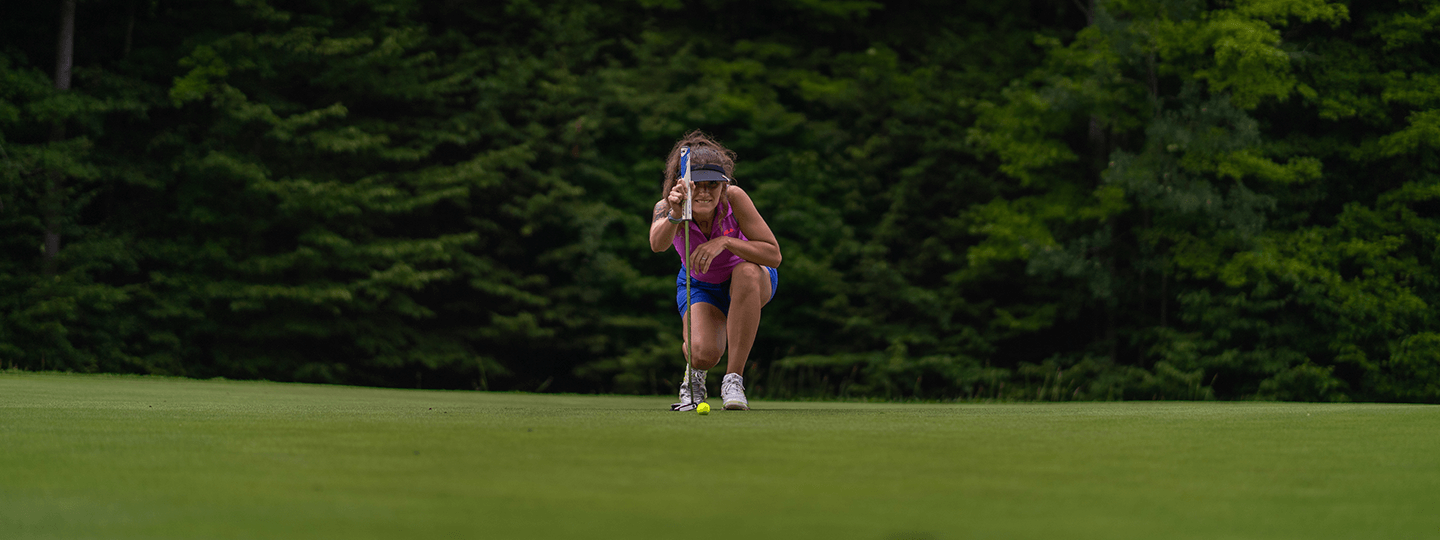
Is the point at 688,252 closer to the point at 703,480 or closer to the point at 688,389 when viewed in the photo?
the point at 688,389

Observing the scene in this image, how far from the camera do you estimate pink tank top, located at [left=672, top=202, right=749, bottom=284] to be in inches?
256

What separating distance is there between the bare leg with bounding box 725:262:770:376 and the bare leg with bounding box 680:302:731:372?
14 cm

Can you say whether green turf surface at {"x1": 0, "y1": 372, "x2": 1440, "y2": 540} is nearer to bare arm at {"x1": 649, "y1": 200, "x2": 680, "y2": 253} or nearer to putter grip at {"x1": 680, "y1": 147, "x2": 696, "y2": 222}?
putter grip at {"x1": 680, "y1": 147, "x2": 696, "y2": 222}

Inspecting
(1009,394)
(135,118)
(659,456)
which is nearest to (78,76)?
(135,118)

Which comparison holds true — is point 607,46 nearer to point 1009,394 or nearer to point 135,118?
point 135,118

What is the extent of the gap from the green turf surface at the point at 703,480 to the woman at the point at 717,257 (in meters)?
1.37

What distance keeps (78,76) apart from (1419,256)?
20.6 meters

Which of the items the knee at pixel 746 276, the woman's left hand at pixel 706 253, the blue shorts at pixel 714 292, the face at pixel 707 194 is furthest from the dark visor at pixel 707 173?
the blue shorts at pixel 714 292

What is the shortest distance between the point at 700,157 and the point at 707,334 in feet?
3.74

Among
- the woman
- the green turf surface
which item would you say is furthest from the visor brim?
the green turf surface

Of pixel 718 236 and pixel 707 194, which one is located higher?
pixel 707 194

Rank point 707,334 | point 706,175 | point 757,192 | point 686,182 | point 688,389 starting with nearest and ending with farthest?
1. point 686,182
2. point 706,175
3. point 688,389
4. point 707,334
5. point 757,192

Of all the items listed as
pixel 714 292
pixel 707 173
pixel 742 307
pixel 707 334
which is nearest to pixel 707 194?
pixel 707 173

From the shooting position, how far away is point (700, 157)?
6.14 meters
